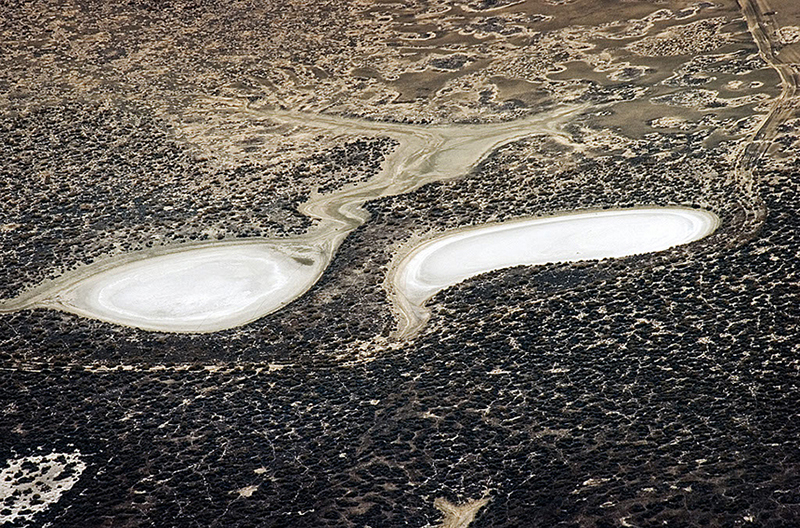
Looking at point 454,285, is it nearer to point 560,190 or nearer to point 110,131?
point 560,190

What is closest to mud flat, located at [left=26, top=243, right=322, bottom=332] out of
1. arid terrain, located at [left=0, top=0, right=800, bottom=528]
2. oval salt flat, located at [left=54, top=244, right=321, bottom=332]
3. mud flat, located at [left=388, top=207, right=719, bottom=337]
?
oval salt flat, located at [left=54, top=244, right=321, bottom=332]

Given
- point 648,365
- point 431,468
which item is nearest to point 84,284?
point 431,468

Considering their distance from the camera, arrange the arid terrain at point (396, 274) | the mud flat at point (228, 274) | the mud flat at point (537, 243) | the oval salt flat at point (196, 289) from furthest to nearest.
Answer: the mud flat at point (537, 243)
the mud flat at point (228, 274)
the oval salt flat at point (196, 289)
the arid terrain at point (396, 274)

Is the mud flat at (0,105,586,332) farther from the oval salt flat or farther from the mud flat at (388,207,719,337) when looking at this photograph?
the mud flat at (388,207,719,337)

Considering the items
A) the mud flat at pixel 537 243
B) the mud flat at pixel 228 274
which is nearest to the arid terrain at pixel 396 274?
the mud flat at pixel 228 274

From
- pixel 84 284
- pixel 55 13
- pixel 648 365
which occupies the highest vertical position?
pixel 55 13

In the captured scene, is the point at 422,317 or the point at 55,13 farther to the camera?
the point at 55,13

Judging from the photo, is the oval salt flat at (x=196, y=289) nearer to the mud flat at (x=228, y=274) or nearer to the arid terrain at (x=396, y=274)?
the mud flat at (x=228, y=274)
